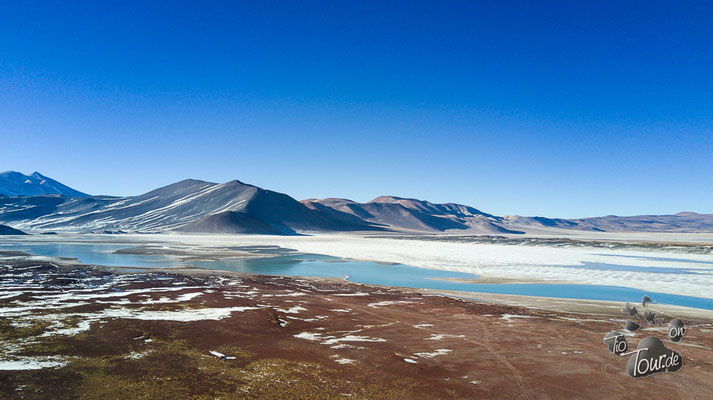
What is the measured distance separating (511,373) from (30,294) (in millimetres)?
19481

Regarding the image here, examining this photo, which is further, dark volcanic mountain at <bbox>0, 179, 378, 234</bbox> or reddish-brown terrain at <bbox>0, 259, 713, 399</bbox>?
dark volcanic mountain at <bbox>0, 179, 378, 234</bbox>

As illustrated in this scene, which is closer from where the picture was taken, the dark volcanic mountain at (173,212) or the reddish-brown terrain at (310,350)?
the reddish-brown terrain at (310,350)

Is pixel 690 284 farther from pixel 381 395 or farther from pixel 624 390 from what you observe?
pixel 381 395

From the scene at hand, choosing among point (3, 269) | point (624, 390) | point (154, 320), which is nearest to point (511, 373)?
point (624, 390)

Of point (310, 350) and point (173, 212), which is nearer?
point (310, 350)

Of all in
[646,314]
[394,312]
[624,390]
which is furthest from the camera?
[394,312]

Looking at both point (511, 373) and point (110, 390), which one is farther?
point (511, 373)

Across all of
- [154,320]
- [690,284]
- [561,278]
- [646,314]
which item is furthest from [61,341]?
[690,284]

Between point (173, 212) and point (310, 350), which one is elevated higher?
point (173, 212)

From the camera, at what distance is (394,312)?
1582 cm

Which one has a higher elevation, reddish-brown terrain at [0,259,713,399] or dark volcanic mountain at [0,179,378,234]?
dark volcanic mountain at [0,179,378,234]

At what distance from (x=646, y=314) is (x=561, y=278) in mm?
18529

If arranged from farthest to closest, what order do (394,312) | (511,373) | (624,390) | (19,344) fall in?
(394,312)
(19,344)
(511,373)
(624,390)

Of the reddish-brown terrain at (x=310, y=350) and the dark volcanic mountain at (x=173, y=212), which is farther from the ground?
the dark volcanic mountain at (x=173, y=212)
